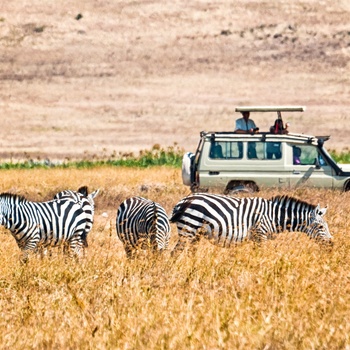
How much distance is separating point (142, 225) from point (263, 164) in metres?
8.86

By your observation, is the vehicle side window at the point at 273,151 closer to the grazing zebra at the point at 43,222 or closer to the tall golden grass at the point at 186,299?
the grazing zebra at the point at 43,222

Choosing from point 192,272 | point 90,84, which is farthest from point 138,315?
point 90,84

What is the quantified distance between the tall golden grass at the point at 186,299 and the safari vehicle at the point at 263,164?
30.1 ft

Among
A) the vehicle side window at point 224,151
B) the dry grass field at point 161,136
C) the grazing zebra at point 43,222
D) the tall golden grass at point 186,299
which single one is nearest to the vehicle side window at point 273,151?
the vehicle side window at point 224,151

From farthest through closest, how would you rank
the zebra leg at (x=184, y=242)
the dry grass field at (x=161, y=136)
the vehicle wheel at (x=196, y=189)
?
the vehicle wheel at (x=196, y=189) → the zebra leg at (x=184, y=242) → the dry grass field at (x=161, y=136)

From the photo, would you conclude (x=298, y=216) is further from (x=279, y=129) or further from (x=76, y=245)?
(x=279, y=129)

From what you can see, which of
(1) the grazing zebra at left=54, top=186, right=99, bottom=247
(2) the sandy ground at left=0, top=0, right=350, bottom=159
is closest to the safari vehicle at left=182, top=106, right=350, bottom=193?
(1) the grazing zebra at left=54, top=186, right=99, bottom=247

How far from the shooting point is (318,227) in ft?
41.9

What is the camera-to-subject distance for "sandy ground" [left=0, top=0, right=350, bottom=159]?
2729 inches

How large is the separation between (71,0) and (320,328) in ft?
291

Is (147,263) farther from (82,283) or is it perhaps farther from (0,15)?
(0,15)

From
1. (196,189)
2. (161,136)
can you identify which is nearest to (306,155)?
(196,189)

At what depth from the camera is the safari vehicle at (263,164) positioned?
21.6 metres

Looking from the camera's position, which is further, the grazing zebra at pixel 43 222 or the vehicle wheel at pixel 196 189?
the vehicle wheel at pixel 196 189
